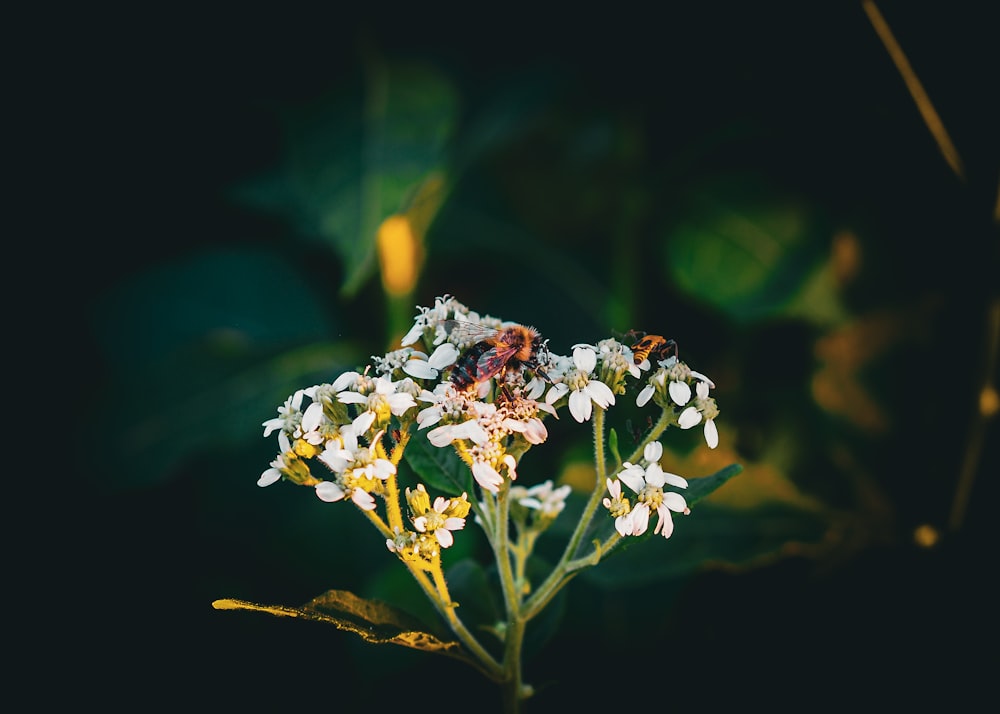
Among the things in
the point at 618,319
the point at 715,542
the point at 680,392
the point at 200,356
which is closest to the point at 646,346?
the point at 680,392

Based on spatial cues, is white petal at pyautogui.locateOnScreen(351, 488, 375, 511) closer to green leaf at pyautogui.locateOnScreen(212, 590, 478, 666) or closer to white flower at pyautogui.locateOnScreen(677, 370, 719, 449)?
green leaf at pyautogui.locateOnScreen(212, 590, 478, 666)

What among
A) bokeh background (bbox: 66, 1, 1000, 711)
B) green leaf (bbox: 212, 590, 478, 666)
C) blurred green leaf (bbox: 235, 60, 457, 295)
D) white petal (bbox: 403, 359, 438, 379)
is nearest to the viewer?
green leaf (bbox: 212, 590, 478, 666)

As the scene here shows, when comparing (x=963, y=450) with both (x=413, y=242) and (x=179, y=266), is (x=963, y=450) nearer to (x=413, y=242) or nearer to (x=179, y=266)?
(x=413, y=242)

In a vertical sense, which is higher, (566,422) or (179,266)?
(179,266)

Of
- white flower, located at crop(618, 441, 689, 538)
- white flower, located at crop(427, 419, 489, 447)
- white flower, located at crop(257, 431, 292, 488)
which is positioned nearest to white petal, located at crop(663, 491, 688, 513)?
white flower, located at crop(618, 441, 689, 538)

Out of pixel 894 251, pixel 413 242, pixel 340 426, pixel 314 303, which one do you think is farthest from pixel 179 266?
pixel 894 251

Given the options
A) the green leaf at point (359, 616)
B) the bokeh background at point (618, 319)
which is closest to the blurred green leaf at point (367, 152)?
the bokeh background at point (618, 319)
